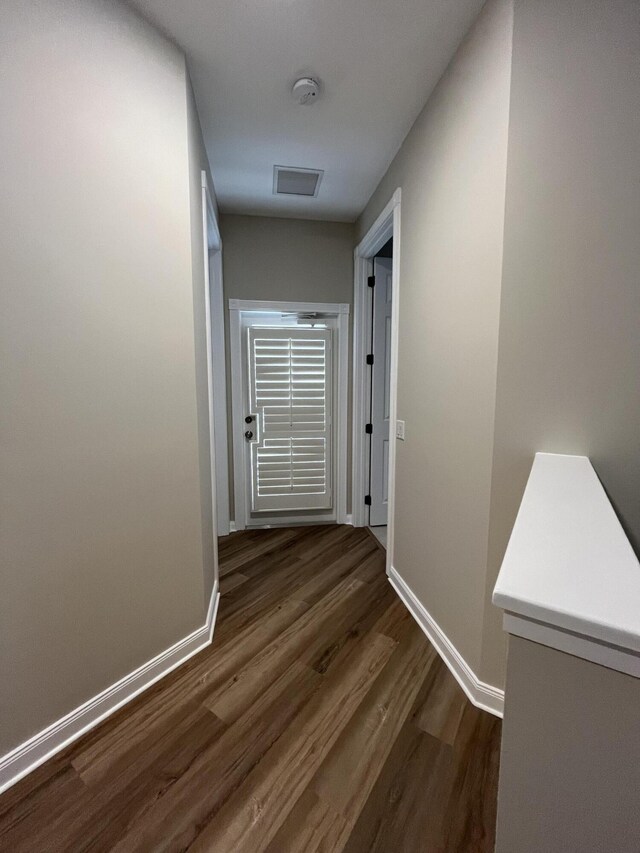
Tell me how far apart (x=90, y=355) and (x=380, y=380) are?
2261 millimetres

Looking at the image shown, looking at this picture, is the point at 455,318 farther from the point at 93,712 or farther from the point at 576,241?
the point at 93,712

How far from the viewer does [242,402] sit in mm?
3068

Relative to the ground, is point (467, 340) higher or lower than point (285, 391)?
higher

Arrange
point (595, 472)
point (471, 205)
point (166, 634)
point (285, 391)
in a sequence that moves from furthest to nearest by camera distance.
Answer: point (285, 391)
point (166, 634)
point (471, 205)
point (595, 472)

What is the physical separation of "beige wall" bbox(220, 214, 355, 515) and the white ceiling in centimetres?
55

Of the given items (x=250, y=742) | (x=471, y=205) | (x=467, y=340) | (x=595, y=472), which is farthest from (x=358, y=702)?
(x=471, y=205)

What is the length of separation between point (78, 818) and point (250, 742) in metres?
0.51

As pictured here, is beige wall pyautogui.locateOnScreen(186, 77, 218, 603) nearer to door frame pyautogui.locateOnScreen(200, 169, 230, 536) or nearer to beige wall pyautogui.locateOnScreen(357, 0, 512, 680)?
door frame pyautogui.locateOnScreen(200, 169, 230, 536)

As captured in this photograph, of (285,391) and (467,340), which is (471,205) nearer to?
(467,340)

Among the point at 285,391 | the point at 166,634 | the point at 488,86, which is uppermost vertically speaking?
the point at 488,86

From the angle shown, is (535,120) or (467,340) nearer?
(535,120)

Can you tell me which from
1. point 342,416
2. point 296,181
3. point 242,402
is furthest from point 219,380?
point 296,181

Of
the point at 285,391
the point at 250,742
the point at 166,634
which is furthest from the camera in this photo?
the point at 285,391

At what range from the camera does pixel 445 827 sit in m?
1.01
